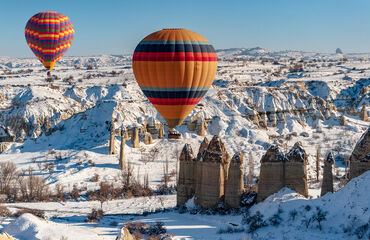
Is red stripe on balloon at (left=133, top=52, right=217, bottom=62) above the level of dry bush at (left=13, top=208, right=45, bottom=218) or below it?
above

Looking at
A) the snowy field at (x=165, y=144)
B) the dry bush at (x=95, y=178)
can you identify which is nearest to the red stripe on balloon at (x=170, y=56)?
the snowy field at (x=165, y=144)

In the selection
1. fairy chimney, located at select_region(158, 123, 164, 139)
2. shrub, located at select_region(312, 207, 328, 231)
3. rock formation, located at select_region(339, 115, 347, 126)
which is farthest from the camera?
rock formation, located at select_region(339, 115, 347, 126)

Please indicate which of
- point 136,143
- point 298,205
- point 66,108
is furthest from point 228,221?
point 66,108

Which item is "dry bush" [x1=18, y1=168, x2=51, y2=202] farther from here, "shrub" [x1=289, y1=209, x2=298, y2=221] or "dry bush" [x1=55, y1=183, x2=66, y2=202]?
"shrub" [x1=289, y1=209, x2=298, y2=221]

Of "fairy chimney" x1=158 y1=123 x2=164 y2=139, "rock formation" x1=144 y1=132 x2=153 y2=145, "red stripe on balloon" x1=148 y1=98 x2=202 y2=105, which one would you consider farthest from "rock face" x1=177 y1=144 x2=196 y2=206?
Result: "fairy chimney" x1=158 y1=123 x2=164 y2=139

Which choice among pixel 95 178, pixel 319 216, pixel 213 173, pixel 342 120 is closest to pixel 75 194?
pixel 95 178

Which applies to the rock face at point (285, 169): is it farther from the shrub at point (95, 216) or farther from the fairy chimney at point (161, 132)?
the fairy chimney at point (161, 132)

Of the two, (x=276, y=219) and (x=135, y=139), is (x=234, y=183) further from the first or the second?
(x=135, y=139)
